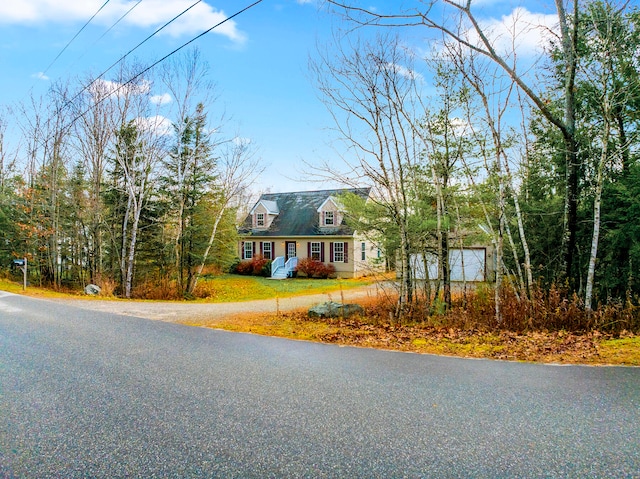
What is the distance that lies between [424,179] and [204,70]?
1128 cm

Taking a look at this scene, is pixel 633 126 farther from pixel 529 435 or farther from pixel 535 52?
pixel 529 435

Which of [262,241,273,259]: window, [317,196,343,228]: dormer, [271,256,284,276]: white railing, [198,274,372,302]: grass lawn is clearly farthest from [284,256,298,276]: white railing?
[317,196,343,228]: dormer

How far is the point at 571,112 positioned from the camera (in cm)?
804

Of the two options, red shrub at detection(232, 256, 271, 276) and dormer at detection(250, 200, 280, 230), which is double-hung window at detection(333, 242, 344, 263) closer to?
red shrub at detection(232, 256, 271, 276)

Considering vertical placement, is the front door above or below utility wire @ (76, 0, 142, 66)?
below

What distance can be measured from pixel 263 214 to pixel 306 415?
24992 millimetres

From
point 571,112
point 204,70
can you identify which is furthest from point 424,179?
point 204,70

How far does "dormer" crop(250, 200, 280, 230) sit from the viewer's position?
91.5 feet

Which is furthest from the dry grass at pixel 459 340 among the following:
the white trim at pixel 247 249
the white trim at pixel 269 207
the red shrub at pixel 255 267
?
the white trim at pixel 269 207

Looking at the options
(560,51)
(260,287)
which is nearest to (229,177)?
(260,287)

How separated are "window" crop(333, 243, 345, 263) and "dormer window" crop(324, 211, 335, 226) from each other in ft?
4.98

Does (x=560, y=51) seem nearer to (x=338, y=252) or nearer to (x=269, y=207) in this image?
(x=338, y=252)

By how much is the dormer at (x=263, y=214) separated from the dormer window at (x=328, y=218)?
425 cm

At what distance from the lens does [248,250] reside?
1092 inches
